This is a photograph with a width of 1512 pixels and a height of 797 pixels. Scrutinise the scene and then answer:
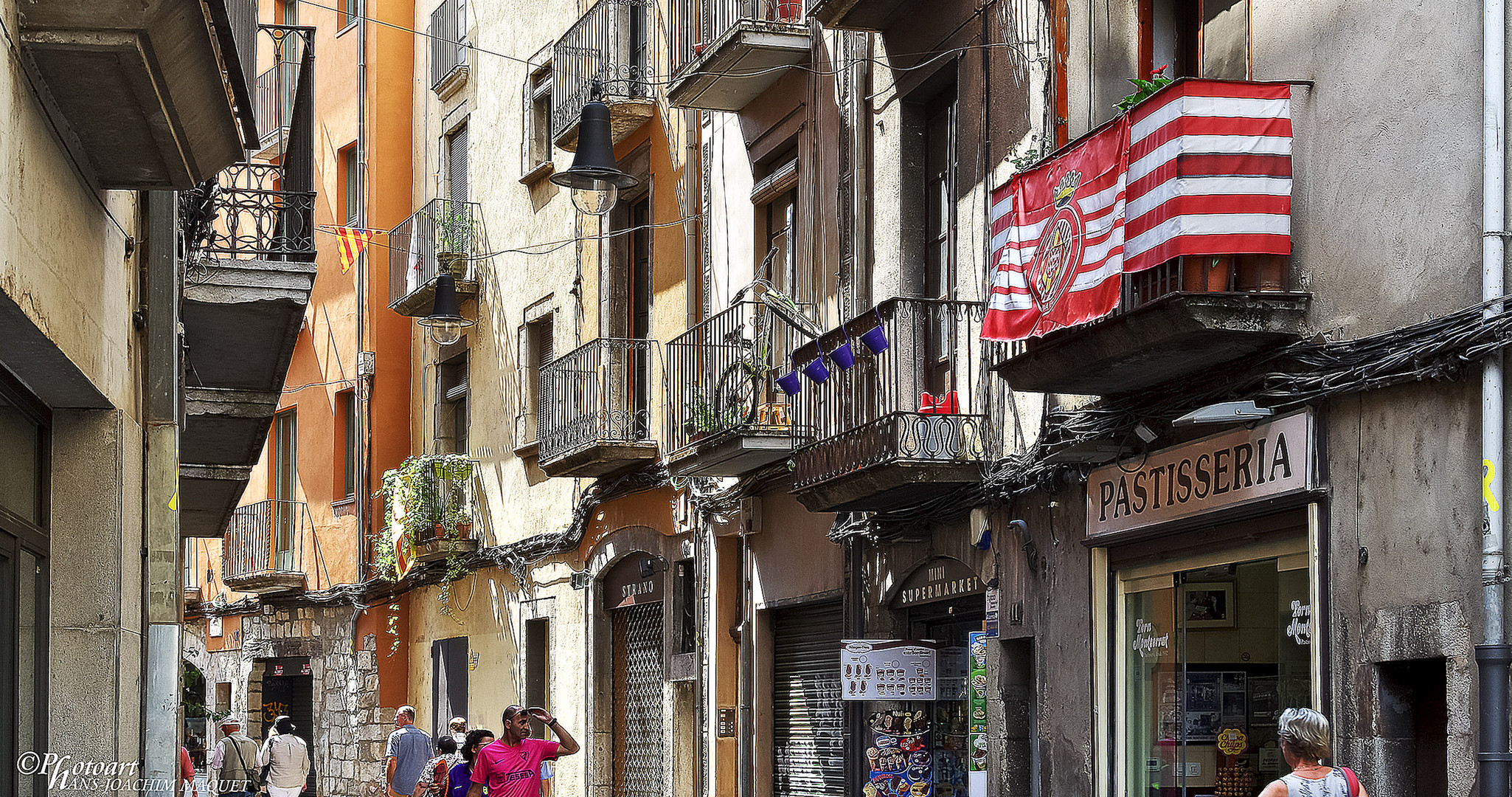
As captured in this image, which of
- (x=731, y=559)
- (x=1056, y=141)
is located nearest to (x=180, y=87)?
(x=1056, y=141)

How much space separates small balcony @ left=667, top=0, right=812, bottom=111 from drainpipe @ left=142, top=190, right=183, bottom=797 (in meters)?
6.61

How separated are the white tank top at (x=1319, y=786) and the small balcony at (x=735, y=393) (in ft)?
27.2

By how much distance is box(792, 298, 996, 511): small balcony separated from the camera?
40.8ft

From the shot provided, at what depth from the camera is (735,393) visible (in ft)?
50.9

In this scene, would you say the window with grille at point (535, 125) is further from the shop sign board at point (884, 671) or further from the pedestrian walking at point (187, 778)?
the shop sign board at point (884, 671)

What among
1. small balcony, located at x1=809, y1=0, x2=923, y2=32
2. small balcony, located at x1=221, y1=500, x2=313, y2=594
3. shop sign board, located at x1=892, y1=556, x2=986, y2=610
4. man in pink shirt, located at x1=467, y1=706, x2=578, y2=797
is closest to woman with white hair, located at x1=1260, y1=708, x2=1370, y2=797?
shop sign board, located at x1=892, y1=556, x2=986, y2=610

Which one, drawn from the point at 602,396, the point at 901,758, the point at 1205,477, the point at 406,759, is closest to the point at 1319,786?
the point at 1205,477

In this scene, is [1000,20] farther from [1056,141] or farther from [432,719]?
[432,719]

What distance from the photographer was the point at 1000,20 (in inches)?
493

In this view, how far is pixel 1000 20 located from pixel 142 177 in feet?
22.3

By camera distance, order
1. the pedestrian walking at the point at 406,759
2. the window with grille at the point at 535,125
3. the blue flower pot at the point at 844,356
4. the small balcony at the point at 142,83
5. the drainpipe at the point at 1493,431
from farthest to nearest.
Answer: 1. the window with grille at the point at 535,125
2. the pedestrian walking at the point at 406,759
3. the blue flower pot at the point at 844,356
4. the drainpipe at the point at 1493,431
5. the small balcony at the point at 142,83

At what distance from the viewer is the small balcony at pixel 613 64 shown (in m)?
19.2

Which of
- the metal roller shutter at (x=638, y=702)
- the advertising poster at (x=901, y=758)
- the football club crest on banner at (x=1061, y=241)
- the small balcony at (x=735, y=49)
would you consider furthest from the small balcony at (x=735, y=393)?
the football club crest on banner at (x=1061, y=241)

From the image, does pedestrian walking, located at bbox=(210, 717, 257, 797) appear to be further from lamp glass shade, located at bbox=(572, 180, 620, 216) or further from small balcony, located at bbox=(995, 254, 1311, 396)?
small balcony, located at bbox=(995, 254, 1311, 396)
